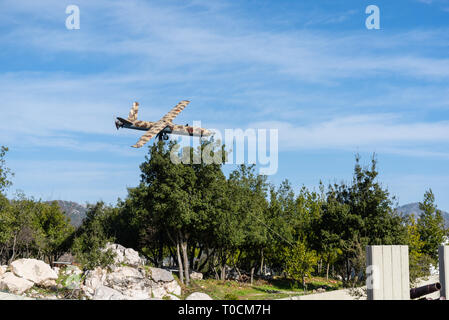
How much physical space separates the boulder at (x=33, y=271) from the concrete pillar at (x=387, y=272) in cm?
2666

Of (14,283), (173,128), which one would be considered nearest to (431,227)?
(173,128)

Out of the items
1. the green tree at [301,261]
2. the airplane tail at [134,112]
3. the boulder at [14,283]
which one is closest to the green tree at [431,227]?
the green tree at [301,261]

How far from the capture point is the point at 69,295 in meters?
27.5

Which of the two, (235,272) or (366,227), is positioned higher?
(366,227)

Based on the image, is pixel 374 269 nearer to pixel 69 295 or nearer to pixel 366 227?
pixel 69 295

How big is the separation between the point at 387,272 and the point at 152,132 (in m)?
36.7

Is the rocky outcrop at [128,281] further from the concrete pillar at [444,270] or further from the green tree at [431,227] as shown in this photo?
the green tree at [431,227]

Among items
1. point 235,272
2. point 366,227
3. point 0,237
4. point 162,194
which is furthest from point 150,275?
point 235,272

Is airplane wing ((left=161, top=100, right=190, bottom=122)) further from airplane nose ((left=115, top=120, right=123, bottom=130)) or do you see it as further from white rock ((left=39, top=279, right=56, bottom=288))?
white rock ((left=39, top=279, right=56, bottom=288))

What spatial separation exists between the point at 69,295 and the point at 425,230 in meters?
35.7

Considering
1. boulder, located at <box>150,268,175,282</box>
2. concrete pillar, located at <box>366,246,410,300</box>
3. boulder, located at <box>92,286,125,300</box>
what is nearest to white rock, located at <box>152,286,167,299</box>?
boulder, located at <box>150,268,175,282</box>

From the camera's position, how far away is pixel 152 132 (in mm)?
41656

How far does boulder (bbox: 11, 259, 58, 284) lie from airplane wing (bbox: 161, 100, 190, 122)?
20263 mm

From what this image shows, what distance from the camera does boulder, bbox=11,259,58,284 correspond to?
1124 inches
